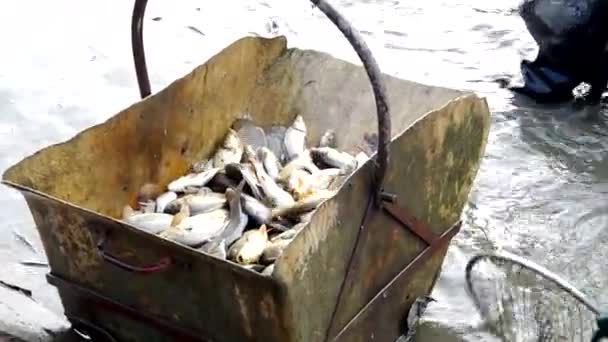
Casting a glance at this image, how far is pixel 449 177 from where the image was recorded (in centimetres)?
406

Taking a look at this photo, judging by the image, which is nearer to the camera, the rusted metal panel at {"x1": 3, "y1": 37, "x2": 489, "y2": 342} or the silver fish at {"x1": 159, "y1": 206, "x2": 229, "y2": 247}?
the rusted metal panel at {"x1": 3, "y1": 37, "x2": 489, "y2": 342}

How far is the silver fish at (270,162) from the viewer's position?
4516 millimetres

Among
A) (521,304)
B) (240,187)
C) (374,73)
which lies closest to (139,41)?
(240,187)

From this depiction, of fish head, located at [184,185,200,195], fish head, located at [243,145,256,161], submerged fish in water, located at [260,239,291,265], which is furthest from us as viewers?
fish head, located at [243,145,256,161]

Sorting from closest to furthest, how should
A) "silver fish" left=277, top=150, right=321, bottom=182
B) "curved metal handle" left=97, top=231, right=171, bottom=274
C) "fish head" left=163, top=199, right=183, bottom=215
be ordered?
"curved metal handle" left=97, top=231, right=171, bottom=274
"fish head" left=163, top=199, right=183, bottom=215
"silver fish" left=277, top=150, right=321, bottom=182

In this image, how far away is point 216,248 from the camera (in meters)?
3.72

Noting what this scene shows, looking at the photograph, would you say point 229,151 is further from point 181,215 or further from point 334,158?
point 181,215

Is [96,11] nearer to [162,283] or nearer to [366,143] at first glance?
[366,143]

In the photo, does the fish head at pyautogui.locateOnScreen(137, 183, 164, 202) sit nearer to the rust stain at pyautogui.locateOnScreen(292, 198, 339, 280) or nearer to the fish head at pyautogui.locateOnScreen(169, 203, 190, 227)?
the fish head at pyautogui.locateOnScreen(169, 203, 190, 227)

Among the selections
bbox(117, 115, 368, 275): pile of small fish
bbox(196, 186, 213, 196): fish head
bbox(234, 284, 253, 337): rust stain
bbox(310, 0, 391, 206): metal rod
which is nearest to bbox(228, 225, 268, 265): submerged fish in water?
bbox(117, 115, 368, 275): pile of small fish

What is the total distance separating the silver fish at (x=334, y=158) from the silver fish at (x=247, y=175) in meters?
0.37

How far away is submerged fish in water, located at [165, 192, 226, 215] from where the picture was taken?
4180 mm

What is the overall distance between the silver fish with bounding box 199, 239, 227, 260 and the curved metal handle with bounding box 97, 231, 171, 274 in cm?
25

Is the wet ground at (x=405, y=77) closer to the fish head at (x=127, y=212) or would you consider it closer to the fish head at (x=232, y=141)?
the fish head at (x=127, y=212)
